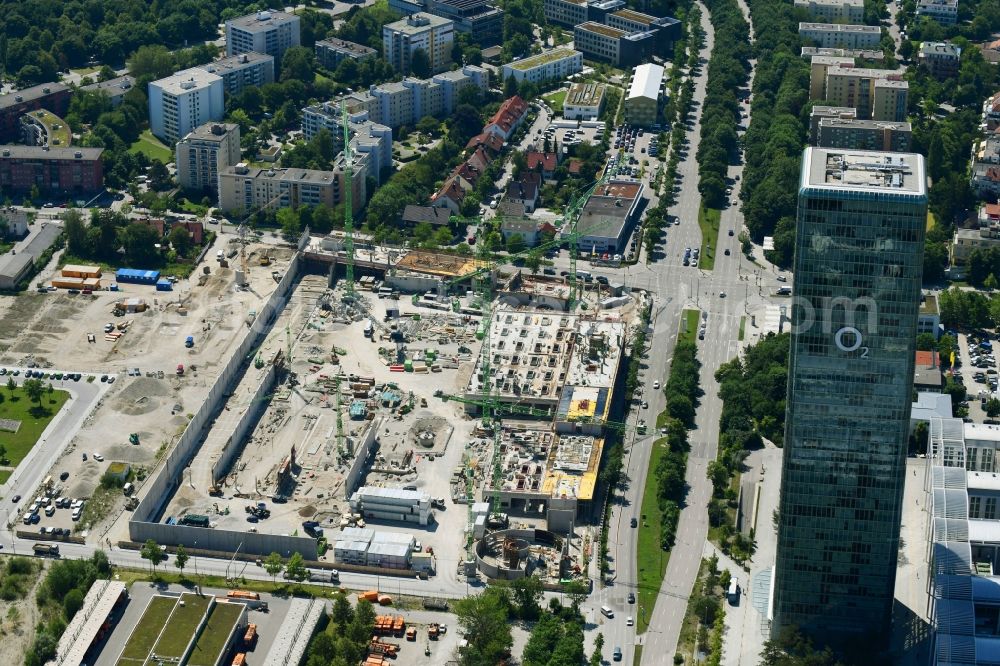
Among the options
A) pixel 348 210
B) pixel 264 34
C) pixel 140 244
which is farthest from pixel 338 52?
pixel 140 244

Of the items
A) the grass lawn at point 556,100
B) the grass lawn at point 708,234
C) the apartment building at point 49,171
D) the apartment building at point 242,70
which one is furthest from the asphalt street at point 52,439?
the grass lawn at point 556,100

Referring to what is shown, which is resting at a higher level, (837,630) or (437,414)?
(837,630)

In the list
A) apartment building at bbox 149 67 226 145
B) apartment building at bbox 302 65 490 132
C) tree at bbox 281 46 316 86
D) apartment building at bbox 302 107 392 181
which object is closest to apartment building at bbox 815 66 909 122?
apartment building at bbox 302 65 490 132

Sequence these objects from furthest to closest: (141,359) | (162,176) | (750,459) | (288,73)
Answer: (288,73)
(162,176)
(141,359)
(750,459)

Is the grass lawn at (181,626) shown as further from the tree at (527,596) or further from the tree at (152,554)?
the tree at (527,596)

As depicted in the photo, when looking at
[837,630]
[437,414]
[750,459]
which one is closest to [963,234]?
[750,459]

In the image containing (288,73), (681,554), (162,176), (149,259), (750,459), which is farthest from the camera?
(288,73)

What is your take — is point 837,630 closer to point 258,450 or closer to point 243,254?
point 258,450

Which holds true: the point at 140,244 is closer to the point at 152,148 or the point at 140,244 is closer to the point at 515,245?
the point at 152,148
